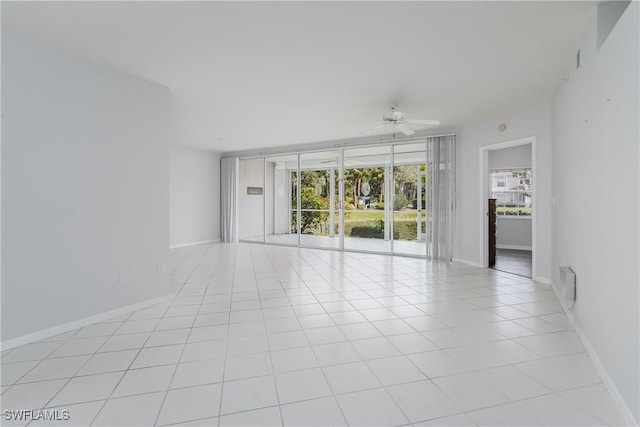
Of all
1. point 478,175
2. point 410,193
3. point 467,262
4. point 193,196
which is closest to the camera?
point 478,175

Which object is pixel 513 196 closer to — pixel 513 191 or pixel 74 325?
pixel 513 191

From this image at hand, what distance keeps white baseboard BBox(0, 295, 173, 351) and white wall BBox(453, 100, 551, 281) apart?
524 centimetres

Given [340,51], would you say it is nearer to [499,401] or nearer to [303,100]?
[303,100]

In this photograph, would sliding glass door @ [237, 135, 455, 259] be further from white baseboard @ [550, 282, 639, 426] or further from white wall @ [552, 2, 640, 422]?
white baseboard @ [550, 282, 639, 426]

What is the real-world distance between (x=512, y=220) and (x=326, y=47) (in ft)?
24.1

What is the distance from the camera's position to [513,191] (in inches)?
324

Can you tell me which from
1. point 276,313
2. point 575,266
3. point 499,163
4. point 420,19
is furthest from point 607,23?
point 499,163

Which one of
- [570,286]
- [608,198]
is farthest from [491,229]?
[608,198]

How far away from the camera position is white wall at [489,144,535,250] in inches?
305

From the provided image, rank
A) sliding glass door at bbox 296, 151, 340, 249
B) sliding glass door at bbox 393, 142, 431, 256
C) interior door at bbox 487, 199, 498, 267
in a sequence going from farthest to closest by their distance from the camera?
sliding glass door at bbox 296, 151, 340, 249 < sliding glass door at bbox 393, 142, 431, 256 < interior door at bbox 487, 199, 498, 267

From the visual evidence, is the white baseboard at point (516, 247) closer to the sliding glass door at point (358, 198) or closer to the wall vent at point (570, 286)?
the sliding glass door at point (358, 198)

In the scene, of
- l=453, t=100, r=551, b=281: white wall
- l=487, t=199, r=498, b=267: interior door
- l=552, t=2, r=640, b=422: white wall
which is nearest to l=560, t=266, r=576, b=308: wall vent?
l=552, t=2, r=640, b=422: white wall

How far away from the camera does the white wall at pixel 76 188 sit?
2.74 meters

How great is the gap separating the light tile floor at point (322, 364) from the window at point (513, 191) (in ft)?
15.1
